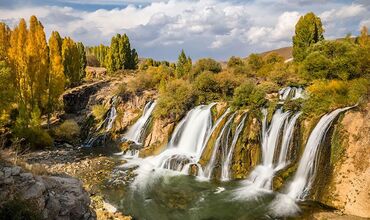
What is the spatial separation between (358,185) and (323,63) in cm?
1359

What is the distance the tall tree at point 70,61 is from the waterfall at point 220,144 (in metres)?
32.8

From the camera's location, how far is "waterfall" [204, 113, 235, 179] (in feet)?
75.1

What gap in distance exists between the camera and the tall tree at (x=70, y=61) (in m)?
50.6

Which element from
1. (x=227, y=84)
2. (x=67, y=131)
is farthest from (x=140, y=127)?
(x=227, y=84)

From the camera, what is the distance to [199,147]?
83.4 ft

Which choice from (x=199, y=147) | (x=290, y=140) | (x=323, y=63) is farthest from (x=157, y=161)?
(x=323, y=63)

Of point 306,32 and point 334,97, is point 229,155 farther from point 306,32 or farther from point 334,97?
point 306,32

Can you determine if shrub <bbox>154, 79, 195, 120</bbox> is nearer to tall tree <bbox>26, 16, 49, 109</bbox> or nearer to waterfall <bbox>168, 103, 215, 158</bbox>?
waterfall <bbox>168, 103, 215, 158</bbox>

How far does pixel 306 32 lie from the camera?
133ft

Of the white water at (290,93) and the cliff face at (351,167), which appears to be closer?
the cliff face at (351,167)

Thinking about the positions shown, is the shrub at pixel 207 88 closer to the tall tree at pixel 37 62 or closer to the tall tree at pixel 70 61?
the tall tree at pixel 37 62

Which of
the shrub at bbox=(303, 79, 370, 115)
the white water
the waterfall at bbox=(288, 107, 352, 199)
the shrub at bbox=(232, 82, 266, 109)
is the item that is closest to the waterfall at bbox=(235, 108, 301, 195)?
the shrub at bbox=(303, 79, 370, 115)

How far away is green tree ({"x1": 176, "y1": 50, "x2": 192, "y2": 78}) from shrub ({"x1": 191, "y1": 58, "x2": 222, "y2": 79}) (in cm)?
452

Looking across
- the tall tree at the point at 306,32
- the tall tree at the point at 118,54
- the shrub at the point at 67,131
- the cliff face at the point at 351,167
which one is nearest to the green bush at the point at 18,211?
the cliff face at the point at 351,167
